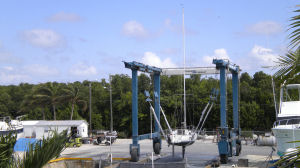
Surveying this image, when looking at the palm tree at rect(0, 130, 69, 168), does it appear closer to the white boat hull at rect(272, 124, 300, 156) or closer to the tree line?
the white boat hull at rect(272, 124, 300, 156)

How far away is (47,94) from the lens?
49469 millimetres

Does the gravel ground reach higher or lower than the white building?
lower

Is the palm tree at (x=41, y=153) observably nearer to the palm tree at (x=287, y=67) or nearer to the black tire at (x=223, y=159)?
the palm tree at (x=287, y=67)

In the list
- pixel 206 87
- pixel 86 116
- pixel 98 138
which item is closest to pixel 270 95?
pixel 206 87

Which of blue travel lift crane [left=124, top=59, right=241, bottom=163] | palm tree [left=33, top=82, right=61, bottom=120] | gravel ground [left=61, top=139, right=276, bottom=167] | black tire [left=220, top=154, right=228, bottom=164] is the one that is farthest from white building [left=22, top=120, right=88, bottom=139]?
black tire [left=220, top=154, right=228, bottom=164]

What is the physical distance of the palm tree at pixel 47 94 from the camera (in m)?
49.1

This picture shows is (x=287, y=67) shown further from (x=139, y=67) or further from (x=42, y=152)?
(x=139, y=67)

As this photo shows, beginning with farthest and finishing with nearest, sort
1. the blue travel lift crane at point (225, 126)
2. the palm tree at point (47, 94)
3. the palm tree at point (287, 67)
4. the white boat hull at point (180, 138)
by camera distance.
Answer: the palm tree at point (47, 94) < the white boat hull at point (180, 138) < the blue travel lift crane at point (225, 126) < the palm tree at point (287, 67)

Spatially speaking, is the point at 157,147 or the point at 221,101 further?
the point at 157,147

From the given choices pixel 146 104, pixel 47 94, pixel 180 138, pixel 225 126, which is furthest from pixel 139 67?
pixel 47 94

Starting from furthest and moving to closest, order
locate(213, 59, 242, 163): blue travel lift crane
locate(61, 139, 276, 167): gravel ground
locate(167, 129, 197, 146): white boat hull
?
locate(61, 139, 276, 167): gravel ground, locate(167, 129, 197, 146): white boat hull, locate(213, 59, 242, 163): blue travel lift crane

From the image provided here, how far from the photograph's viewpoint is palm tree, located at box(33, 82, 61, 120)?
49.1 metres

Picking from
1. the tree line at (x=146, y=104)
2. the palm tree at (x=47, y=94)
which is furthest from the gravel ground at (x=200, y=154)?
the palm tree at (x=47, y=94)

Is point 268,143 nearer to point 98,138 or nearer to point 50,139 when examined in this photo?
point 98,138
